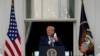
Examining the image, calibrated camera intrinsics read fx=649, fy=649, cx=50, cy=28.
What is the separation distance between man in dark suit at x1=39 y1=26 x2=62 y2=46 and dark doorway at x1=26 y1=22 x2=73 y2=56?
0.78 feet

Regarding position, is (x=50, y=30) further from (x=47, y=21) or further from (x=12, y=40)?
(x=12, y=40)

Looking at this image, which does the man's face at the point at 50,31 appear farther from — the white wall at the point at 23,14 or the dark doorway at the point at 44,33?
the white wall at the point at 23,14

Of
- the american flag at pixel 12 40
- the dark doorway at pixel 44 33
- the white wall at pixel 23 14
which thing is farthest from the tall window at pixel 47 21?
the american flag at pixel 12 40

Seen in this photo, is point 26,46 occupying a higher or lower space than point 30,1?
lower

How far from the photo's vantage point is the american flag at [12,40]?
1274cm

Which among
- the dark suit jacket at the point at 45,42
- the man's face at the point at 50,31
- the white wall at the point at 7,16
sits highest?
the white wall at the point at 7,16

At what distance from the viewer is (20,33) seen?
12.9m

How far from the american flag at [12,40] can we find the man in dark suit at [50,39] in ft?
1.56

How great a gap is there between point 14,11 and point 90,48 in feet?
5.48

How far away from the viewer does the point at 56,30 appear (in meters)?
12.9

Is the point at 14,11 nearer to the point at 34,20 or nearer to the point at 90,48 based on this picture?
the point at 34,20

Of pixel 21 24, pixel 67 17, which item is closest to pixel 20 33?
pixel 21 24

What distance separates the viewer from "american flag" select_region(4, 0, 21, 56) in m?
12.7

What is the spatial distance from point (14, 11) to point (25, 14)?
26cm
